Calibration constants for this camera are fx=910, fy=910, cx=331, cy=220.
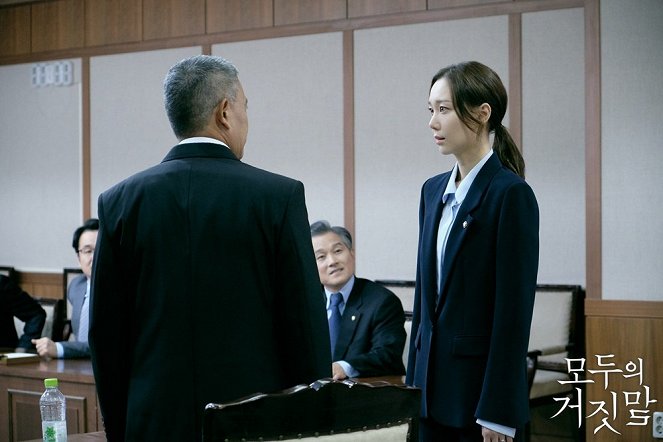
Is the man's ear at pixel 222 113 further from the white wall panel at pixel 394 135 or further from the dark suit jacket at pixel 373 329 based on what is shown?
the white wall panel at pixel 394 135

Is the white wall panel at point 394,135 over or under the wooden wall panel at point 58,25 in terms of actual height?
under

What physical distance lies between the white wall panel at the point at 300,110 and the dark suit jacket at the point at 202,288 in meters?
4.29

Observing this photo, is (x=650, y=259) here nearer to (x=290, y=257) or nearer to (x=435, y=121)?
(x=435, y=121)

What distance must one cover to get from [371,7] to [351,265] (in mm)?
2549

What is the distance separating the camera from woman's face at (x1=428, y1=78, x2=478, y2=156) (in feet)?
7.13

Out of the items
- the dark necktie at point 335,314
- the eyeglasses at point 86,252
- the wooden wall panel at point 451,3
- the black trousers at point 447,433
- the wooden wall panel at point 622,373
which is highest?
the wooden wall panel at point 451,3

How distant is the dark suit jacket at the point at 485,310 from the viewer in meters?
2.05

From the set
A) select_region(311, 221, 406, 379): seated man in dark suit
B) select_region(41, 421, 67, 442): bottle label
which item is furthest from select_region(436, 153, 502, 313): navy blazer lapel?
select_region(311, 221, 406, 379): seated man in dark suit

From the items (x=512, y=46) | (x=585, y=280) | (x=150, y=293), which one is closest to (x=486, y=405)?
(x=150, y=293)

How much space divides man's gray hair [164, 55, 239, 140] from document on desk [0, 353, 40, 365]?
248 centimetres

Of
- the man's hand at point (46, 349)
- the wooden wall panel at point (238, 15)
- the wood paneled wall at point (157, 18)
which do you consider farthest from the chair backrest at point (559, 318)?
the wooden wall panel at point (238, 15)

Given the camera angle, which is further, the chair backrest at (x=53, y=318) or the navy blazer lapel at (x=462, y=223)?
the chair backrest at (x=53, y=318)

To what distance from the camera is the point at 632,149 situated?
4.73 m

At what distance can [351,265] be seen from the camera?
159 inches
